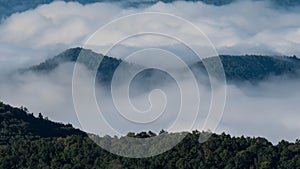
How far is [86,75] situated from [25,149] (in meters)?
6.77

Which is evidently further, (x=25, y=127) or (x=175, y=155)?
(x=25, y=127)

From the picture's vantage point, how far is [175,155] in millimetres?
81812

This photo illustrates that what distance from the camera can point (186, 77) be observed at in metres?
79.4

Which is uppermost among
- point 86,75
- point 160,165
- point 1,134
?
point 1,134

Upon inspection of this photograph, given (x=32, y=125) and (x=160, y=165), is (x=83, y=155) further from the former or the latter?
(x=32, y=125)

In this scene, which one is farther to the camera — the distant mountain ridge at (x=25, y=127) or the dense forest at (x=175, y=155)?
the distant mountain ridge at (x=25, y=127)

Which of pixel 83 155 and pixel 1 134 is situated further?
pixel 1 134

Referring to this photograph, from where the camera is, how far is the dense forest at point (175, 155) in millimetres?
79875

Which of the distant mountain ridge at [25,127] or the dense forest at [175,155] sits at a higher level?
the distant mountain ridge at [25,127]

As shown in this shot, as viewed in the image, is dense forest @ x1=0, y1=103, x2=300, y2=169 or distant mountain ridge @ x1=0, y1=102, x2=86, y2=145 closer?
dense forest @ x1=0, y1=103, x2=300, y2=169

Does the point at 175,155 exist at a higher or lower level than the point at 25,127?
lower

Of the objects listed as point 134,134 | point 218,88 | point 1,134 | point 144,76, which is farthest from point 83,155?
point 144,76

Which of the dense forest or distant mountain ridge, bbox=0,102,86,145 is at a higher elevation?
distant mountain ridge, bbox=0,102,86,145

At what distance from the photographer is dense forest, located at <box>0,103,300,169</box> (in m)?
79.9
